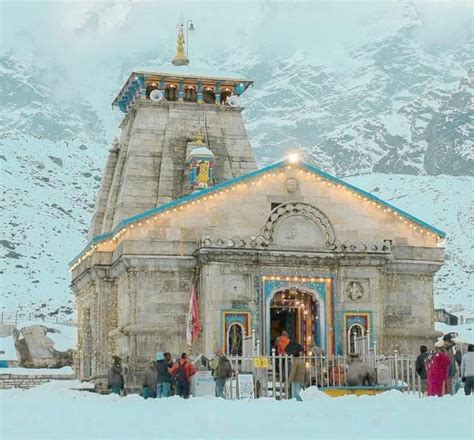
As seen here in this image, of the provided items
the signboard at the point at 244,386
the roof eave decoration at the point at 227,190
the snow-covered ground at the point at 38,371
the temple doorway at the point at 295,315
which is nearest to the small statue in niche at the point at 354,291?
the temple doorway at the point at 295,315

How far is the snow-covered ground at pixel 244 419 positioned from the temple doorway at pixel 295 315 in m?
10.5

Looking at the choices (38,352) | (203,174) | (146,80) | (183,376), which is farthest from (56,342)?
(183,376)

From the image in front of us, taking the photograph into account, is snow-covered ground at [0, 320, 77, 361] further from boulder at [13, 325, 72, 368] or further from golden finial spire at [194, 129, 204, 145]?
golden finial spire at [194, 129, 204, 145]

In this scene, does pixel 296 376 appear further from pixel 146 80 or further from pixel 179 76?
pixel 146 80

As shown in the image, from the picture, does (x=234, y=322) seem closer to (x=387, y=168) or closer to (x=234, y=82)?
(x=234, y=82)

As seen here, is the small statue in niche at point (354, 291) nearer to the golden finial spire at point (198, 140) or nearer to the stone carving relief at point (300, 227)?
the stone carving relief at point (300, 227)

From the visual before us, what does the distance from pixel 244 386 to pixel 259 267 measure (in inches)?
282

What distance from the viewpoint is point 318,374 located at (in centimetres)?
2973

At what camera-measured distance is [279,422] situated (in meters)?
18.8

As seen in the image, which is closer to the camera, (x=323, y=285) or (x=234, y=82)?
(x=323, y=285)

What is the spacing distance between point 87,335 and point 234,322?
8.83 metres

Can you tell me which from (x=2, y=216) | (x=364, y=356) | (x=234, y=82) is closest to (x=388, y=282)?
(x=364, y=356)

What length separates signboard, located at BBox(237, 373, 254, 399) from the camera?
86.9ft

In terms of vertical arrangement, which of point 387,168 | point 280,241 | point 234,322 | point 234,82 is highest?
point 387,168
